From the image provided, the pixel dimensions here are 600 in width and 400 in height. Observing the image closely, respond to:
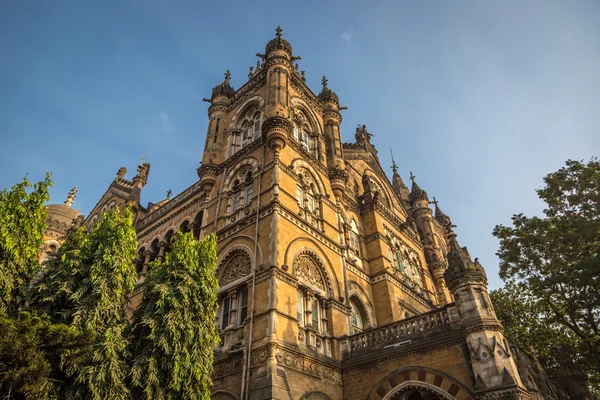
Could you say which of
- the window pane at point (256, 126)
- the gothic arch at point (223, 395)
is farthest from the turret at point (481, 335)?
the window pane at point (256, 126)

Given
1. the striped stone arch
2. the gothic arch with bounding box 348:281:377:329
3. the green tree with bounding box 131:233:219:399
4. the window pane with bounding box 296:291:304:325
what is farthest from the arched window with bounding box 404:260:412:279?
the green tree with bounding box 131:233:219:399

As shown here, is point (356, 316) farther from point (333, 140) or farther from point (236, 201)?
point (333, 140)

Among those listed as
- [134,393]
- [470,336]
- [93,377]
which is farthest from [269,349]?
[470,336]

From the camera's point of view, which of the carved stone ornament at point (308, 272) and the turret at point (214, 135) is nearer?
the carved stone ornament at point (308, 272)

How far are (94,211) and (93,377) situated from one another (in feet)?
91.1

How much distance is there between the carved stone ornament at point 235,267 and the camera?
16328 mm

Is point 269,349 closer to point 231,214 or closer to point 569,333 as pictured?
point 231,214

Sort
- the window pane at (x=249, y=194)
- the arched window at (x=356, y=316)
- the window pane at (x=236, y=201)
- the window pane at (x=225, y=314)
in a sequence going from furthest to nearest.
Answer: the window pane at (x=236, y=201) < the window pane at (x=249, y=194) < the arched window at (x=356, y=316) < the window pane at (x=225, y=314)

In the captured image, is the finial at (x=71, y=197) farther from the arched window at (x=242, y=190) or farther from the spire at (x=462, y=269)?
the spire at (x=462, y=269)

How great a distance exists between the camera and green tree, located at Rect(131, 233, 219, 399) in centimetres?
988

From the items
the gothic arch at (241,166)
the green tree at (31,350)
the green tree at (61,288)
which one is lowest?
A: the green tree at (31,350)

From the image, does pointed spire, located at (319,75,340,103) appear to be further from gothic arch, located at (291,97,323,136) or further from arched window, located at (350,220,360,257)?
arched window, located at (350,220,360,257)

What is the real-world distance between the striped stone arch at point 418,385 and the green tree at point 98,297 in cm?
838

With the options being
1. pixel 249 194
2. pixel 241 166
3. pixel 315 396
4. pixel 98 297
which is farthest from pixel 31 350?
pixel 241 166
